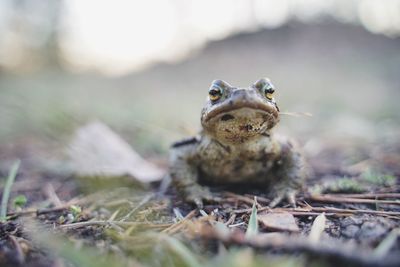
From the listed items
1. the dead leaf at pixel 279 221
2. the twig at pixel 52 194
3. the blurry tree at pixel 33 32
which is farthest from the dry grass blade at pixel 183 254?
the blurry tree at pixel 33 32

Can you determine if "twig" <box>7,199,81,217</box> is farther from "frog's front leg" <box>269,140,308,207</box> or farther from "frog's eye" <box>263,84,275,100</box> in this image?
"frog's eye" <box>263,84,275,100</box>

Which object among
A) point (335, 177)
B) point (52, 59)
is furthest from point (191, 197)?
point (52, 59)

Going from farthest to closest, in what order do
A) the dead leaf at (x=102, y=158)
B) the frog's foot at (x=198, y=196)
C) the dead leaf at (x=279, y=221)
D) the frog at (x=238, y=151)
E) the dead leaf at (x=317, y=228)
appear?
the dead leaf at (x=102, y=158) < the frog's foot at (x=198, y=196) < the frog at (x=238, y=151) < the dead leaf at (x=279, y=221) < the dead leaf at (x=317, y=228)

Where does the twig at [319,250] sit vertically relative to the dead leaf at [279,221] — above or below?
below

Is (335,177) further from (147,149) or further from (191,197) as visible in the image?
(147,149)

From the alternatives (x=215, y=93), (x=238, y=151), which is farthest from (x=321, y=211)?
(x=215, y=93)

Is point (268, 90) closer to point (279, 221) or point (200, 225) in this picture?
point (279, 221)

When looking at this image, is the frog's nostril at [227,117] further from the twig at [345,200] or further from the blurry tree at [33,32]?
the blurry tree at [33,32]

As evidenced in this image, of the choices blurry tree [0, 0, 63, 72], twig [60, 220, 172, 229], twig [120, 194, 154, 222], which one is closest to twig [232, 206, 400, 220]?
twig [60, 220, 172, 229]
